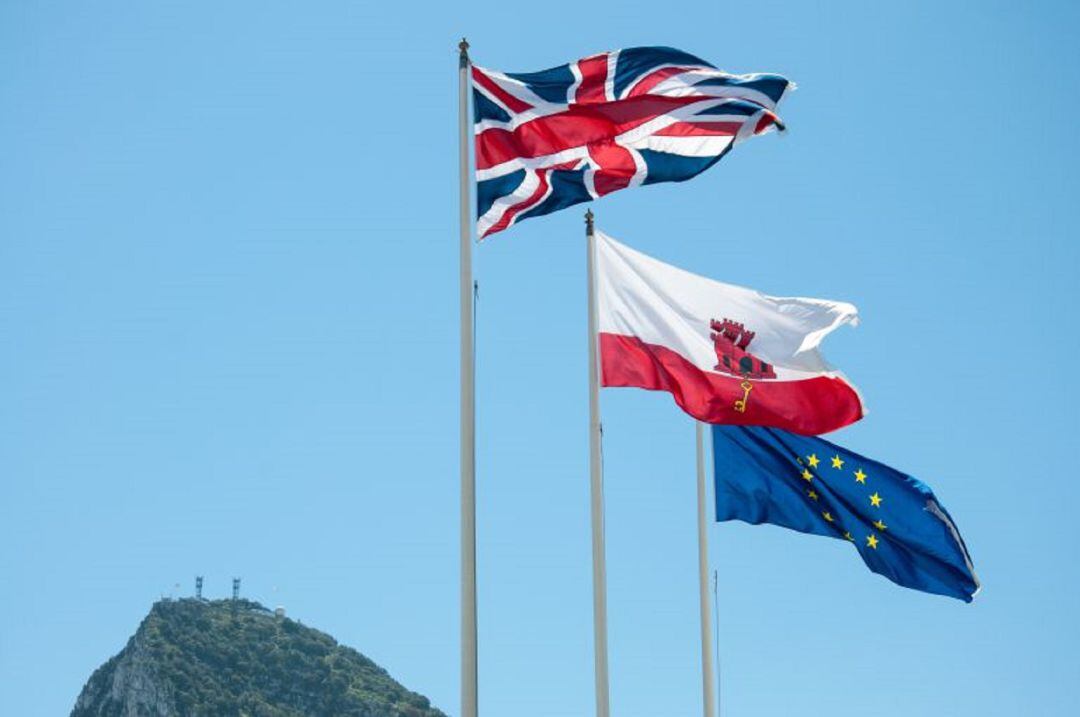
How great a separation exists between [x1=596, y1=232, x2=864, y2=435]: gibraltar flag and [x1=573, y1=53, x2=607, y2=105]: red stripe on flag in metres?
1.48

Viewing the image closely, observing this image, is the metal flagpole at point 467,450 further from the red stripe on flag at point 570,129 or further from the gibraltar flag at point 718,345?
the gibraltar flag at point 718,345

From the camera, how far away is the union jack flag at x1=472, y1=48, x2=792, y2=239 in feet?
53.4

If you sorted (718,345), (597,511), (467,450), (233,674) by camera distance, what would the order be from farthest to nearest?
1. (233,674)
2. (718,345)
3. (597,511)
4. (467,450)

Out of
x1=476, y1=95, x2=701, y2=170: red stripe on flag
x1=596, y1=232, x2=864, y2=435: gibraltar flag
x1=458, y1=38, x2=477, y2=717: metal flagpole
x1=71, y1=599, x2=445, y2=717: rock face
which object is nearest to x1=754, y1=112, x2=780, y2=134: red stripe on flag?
x1=476, y1=95, x2=701, y2=170: red stripe on flag

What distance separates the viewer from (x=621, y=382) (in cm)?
1702

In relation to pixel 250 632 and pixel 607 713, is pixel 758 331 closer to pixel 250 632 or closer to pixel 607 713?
pixel 607 713

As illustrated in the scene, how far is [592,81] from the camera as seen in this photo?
661 inches

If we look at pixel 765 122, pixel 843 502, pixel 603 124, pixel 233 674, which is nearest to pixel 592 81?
pixel 603 124

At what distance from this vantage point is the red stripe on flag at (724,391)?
1716 centimetres

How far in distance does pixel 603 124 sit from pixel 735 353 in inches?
113

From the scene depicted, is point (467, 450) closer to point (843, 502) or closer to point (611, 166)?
point (611, 166)

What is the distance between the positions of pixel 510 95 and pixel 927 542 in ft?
24.8

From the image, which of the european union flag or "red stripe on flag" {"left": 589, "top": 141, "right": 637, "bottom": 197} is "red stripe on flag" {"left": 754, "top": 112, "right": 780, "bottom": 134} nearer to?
"red stripe on flag" {"left": 589, "top": 141, "right": 637, "bottom": 197}

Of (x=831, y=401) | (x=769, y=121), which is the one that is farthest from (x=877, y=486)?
(x=769, y=121)
